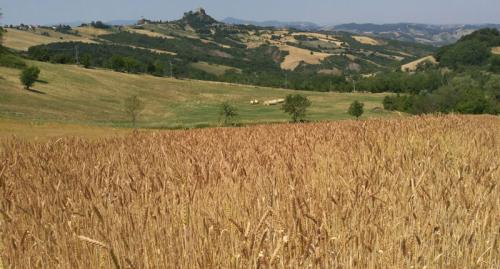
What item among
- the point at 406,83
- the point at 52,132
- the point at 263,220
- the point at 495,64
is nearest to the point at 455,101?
the point at 406,83

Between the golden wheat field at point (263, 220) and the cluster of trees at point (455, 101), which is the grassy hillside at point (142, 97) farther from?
the golden wheat field at point (263, 220)

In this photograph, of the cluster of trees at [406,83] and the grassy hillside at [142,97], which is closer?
the grassy hillside at [142,97]

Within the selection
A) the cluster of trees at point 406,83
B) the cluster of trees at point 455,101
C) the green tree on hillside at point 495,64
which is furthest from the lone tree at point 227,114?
the green tree on hillside at point 495,64

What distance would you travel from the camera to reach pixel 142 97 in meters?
116

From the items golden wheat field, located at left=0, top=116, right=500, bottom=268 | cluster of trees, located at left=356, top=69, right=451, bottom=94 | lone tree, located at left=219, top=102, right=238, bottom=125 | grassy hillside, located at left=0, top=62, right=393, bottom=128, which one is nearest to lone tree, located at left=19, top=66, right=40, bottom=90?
grassy hillside, located at left=0, top=62, right=393, bottom=128

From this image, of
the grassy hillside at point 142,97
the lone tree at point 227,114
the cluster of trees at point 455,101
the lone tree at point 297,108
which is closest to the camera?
the grassy hillside at point 142,97

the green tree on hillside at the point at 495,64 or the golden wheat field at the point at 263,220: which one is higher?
the green tree on hillside at the point at 495,64

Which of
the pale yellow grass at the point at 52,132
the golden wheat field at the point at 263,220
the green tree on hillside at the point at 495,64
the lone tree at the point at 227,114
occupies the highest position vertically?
the green tree on hillside at the point at 495,64

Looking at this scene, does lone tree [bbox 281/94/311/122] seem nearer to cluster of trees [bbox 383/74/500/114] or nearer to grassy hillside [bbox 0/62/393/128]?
grassy hillside [bbox 0/62/393/128]

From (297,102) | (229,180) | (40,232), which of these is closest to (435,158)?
(229,180)

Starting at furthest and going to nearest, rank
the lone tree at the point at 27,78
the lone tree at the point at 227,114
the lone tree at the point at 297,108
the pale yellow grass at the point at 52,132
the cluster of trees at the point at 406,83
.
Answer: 1. the cluster of trees at the point at 406,83
2. the lone tree at the point at 27,78
3. the lone tree at the point at 297,108
4. the lone tree at the point at 227,114
5. the pale yellow grass at the point at 52,132

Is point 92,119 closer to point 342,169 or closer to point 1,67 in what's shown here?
point 1,67

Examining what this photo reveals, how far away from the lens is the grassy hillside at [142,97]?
87375mm

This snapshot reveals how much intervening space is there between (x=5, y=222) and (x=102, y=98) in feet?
361
